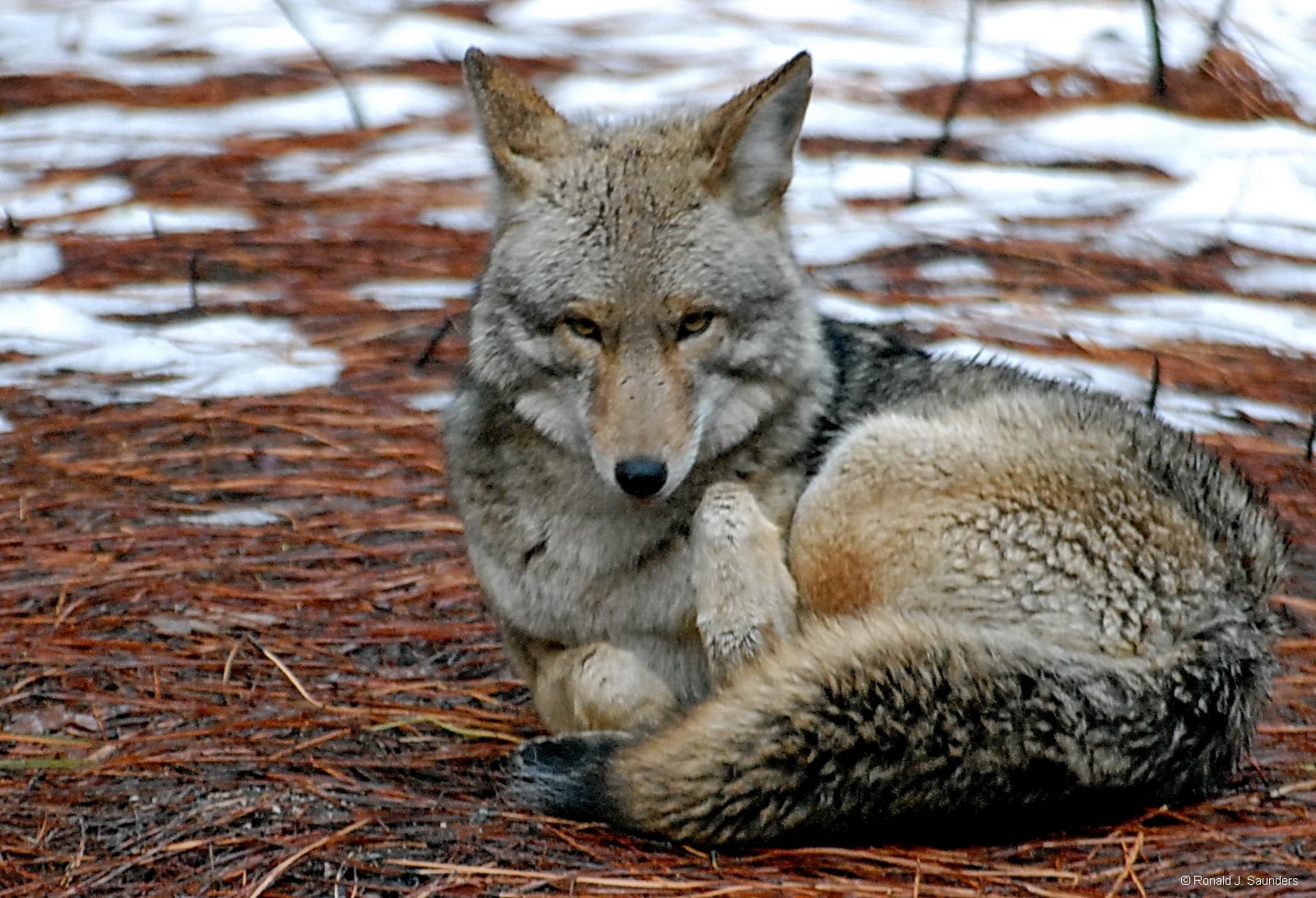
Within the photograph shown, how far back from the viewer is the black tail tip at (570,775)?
3.75 meters

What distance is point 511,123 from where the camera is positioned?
4.38 meters

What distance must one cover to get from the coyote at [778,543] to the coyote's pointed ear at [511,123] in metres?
0.01

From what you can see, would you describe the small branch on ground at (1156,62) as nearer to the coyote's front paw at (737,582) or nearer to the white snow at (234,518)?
the white snow at (234,518)

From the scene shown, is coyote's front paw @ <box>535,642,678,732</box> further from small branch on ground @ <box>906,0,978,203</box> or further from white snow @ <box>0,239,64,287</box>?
small branch on ground @ <box>906,0,978,203</box>

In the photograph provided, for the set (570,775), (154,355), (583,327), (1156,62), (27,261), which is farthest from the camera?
(1156,62)

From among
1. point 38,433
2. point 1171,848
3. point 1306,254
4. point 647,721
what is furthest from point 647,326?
point 1306,254

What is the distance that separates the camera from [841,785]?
353cm

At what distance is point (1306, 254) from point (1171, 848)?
5.24 metres

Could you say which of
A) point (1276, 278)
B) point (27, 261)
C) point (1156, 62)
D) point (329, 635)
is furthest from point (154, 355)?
point (1156, 62)

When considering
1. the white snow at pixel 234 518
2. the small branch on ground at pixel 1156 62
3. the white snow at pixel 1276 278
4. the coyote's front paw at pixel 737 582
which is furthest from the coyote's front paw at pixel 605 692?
the small branch on ground at pixel 1156 62

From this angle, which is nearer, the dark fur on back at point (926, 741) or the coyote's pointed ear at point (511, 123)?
the dark fur on back at point (926, 741)

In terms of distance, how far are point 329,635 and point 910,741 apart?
2.38m

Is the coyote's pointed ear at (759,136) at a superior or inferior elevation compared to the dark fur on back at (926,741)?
superior

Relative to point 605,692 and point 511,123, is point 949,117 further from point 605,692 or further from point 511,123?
point 605,692
